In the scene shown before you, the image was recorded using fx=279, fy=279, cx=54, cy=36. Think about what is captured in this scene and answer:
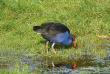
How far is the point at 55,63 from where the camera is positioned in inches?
271

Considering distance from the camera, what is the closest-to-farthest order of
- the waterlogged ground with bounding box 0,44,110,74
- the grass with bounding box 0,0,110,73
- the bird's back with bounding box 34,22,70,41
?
1. the waterlogged ground with bounding box 0,44,110,74
2. the bird's back with bounding box 34,22,70,41
3. the grass with bounding box 0,0,110,73

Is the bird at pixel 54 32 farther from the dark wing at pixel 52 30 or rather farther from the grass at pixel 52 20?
the grass at pixel 52 20

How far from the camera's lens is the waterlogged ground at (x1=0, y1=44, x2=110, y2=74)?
6.18 m

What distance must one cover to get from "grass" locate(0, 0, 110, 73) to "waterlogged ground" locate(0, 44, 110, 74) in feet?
0.81

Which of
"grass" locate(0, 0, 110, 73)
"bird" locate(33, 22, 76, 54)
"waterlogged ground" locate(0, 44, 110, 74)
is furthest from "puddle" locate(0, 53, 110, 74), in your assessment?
"bird" locate(33, 22, 76, 54)

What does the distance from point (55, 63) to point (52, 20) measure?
417cm

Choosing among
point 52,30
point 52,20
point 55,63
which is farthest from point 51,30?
point 52,20

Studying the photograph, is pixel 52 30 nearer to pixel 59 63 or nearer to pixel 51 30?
pixel 51 30

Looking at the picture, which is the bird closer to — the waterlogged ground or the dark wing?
the dark wing

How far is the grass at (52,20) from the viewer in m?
8.38

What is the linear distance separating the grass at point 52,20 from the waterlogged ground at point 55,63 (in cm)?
25

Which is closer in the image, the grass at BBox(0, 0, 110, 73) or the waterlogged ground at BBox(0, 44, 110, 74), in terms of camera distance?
the waterlogged ground at BBox(0, 44, 110, 74)

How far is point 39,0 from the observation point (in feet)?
41.5

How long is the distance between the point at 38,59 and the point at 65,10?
502 centimetres
